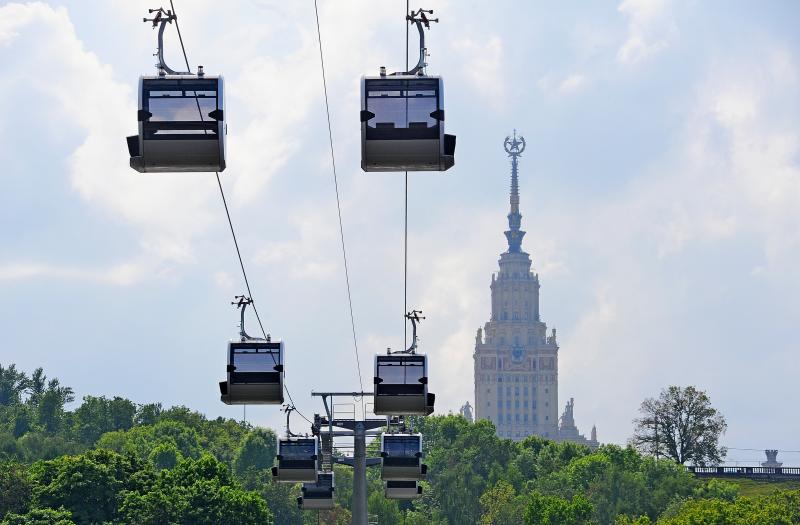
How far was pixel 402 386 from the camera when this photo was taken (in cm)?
7962

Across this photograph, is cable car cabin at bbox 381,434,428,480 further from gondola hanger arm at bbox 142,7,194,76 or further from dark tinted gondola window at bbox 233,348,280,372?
gondola hanger arm at bbox 142,7,194,76

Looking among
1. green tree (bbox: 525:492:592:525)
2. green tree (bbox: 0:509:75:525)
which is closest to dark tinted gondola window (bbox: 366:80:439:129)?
green tree (bbox: 0:509:75:525)

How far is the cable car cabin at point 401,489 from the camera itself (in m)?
113

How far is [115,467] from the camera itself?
524ft

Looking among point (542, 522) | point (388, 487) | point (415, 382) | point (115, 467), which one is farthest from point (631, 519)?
point (415, 382)

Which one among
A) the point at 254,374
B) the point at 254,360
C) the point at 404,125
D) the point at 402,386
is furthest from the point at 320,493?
the point at 404,125

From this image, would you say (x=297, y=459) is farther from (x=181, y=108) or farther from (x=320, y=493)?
(x=181, y=108)

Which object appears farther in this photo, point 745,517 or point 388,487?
point 745,517

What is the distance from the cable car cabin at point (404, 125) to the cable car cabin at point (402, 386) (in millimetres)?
32001

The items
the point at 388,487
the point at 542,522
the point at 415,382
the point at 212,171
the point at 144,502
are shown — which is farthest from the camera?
the point at 542,522

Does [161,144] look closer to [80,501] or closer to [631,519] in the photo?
[80,501]

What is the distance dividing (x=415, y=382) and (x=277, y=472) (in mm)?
27380

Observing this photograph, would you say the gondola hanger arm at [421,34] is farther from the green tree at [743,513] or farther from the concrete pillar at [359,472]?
the green tree at [743,513]

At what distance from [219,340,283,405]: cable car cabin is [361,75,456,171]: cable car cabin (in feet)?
83.0
